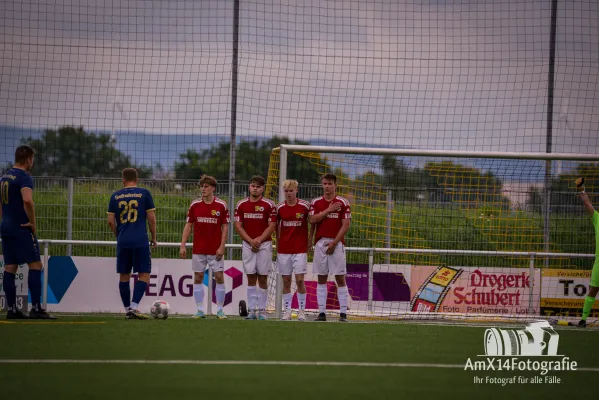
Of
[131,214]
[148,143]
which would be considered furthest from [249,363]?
[148,143]

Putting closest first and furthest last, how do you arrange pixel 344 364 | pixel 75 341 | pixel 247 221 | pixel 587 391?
pixel 587 391, pixel 344 364, pixel 75 341, pixel 247 221

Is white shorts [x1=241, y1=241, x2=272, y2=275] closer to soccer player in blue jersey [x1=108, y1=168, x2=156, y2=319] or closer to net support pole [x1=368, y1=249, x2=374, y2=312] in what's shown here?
soccer player in blue jersey [x1=108, y1=168, x2=156, y2=319]

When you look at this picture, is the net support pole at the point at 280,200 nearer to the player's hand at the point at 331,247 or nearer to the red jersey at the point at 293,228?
the red jersey at the point at 293,228

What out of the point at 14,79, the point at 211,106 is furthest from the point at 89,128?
the point at 211,106

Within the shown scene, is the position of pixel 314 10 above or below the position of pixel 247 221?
above

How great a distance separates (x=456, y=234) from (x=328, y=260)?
3.26 meters

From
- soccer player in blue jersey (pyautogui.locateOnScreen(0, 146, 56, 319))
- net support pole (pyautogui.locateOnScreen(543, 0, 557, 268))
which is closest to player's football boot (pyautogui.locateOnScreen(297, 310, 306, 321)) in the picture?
soccer player in blue jersey (pyautogui.locateOnScreen(0, 146, 56, 319))

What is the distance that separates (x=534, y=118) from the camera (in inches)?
562

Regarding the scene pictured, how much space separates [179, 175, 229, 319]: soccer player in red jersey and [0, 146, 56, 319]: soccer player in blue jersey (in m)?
2.25

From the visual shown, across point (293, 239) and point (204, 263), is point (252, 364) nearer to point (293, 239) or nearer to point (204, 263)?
point (293, 239)

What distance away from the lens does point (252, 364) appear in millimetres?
6129

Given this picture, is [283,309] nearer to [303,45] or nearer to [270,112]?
[270,112]

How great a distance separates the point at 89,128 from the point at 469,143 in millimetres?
6886

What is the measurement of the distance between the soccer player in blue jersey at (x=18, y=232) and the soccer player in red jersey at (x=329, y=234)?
3648 millimetres
